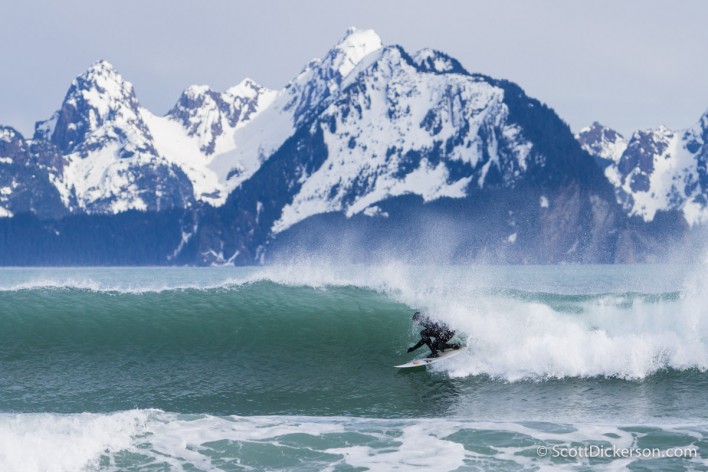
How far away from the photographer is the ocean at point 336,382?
17.4 metres

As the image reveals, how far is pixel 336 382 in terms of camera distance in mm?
25734

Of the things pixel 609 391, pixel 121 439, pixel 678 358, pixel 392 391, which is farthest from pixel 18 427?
pixel 678 358

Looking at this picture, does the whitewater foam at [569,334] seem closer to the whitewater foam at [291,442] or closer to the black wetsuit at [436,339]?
the black wetsuit at [436,339]

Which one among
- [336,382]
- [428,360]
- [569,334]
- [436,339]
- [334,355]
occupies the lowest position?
[336,382]

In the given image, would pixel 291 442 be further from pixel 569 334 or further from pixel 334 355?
pixel 569 334

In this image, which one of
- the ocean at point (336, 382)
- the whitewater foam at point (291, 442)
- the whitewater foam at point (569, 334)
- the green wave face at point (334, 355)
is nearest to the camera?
the whitewater foam at point (291, 442)

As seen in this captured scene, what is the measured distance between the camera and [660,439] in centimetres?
1784

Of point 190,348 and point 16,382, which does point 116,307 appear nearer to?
point 190,348

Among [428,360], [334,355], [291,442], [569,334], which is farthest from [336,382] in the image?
[569,334]

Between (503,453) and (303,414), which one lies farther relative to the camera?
(303,414)

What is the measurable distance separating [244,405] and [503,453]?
27.3 ft

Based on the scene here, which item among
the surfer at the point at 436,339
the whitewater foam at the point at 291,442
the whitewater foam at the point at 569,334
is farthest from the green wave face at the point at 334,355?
the whitewater foam at the point at 291,442

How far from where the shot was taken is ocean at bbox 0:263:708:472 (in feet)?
57.2

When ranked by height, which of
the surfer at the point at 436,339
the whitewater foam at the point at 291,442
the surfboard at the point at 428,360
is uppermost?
the surfer at the point at 436,339
